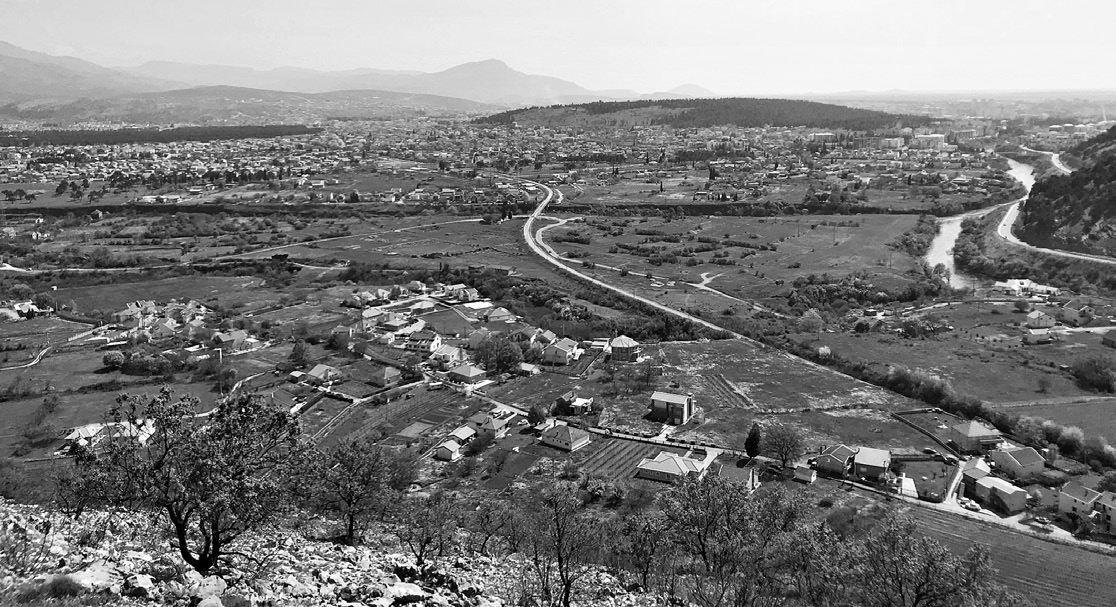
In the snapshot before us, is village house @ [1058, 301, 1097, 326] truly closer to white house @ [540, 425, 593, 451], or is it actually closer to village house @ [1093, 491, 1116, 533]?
village house @ [1093, 491, 1116, 533]

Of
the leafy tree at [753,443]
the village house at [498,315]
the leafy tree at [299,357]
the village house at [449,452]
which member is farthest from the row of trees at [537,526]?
the village house at [498,315]

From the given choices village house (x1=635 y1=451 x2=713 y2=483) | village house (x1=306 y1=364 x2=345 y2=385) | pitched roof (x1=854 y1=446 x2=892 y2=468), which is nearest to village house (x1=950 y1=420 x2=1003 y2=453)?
pitched roof (x1=854 y1=446 x2=892 y2=468)

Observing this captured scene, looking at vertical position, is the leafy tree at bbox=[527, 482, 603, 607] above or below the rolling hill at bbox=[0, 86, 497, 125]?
below

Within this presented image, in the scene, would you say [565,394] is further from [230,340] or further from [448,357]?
[230,340]

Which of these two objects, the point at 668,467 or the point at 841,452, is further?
the point at 841,452

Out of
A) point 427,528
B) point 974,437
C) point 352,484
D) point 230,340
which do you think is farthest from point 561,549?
point 230,340

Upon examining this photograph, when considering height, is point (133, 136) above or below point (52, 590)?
above
